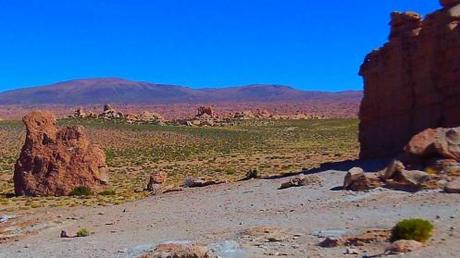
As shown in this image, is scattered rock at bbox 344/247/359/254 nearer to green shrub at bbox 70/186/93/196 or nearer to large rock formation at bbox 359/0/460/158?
large rock formation at bbox 359/0/460/158

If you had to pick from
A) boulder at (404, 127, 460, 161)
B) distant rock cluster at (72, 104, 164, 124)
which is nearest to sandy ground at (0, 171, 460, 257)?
boulder at (404, 127, 460, 161)

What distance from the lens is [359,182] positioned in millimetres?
20172

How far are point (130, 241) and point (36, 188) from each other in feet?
51.4

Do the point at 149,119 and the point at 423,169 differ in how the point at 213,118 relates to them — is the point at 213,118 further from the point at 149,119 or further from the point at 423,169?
the point at 423,169

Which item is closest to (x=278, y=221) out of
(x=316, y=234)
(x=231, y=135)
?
(x=316, y=234)

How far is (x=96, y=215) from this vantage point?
23.7 meters

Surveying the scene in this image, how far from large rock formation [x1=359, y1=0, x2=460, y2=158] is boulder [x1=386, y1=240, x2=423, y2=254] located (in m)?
13.0

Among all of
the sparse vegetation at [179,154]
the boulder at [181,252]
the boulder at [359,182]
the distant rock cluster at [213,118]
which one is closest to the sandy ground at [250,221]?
the boulder at [359,182]

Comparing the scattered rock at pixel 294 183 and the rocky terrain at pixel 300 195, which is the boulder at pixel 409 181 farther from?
the scattered rock at pixel 294 183

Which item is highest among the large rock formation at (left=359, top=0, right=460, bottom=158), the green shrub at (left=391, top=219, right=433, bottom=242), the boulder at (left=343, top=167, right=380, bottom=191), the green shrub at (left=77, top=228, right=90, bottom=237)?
the large rock formation at (left=359, top=0, right=460, bottom=158)

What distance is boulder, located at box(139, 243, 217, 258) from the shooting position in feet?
44.5

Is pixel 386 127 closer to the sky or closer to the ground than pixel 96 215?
closer to the sky

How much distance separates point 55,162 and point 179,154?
3017 centimetres

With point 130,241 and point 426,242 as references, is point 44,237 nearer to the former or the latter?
point 130,241
